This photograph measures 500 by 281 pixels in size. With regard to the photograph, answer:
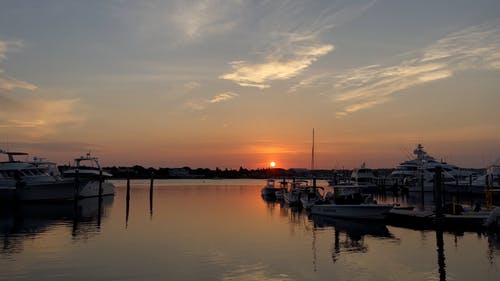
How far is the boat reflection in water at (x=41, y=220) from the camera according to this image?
32.3 meters

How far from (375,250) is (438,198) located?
10894mm

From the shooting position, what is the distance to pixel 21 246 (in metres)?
28.4

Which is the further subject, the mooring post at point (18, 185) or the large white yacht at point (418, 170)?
the large white yacht at point (418, 170)

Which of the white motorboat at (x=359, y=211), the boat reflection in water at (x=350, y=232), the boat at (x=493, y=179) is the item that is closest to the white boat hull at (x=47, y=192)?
the boat reflection in water at (x=350, y=232)

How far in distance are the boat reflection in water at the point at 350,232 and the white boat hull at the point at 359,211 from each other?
48 centimetres

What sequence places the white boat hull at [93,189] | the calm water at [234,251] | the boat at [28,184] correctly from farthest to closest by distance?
the white boat hull at [93,189]
the boat at [28,184]
the calm water at [234,251]

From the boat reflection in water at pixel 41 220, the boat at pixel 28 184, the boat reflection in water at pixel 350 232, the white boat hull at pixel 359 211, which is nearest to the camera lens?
the boat reflection in water at pixel 350 232

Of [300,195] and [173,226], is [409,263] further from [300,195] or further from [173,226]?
[300,195]

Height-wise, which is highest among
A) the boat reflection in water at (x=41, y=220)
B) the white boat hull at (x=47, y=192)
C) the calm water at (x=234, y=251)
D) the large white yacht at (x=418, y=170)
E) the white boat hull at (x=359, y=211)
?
the large white yacht at (x=418, y=170)

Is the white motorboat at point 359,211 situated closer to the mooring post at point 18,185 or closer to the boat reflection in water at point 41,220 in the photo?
the boat reflection in water at point 41,220

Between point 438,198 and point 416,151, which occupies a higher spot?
point 416,151

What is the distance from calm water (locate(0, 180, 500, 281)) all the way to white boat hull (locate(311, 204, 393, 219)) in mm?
1655

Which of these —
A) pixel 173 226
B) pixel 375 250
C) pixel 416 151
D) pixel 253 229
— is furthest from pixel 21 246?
pixel 416 151

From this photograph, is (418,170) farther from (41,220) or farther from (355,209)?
(41,220)
